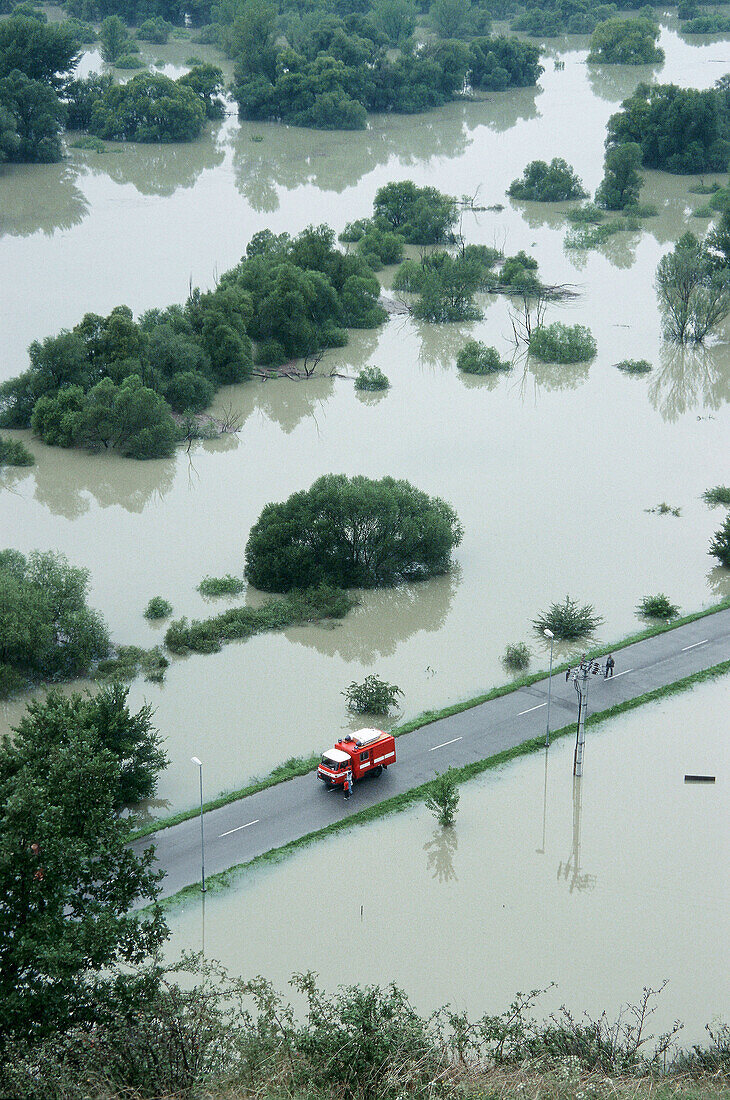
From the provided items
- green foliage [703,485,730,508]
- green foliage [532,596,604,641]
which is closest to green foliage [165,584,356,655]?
green foliage [532,596,604,641]

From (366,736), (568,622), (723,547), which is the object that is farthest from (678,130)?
(366,736)

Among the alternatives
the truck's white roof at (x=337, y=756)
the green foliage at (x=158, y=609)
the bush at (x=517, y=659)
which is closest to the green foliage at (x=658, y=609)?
the bush at (x=517, y=659)

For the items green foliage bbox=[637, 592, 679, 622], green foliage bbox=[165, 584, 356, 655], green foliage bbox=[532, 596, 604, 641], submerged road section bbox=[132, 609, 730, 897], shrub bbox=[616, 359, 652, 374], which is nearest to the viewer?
submerged road section bbox=[132, 609, 730, 897]

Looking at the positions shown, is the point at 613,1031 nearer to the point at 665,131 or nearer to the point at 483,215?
the point at 483,215

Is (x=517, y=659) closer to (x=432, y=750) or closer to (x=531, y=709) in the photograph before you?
(x=531, y=709)

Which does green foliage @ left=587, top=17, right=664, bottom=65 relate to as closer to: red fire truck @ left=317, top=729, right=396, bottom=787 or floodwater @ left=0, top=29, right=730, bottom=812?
floodwater @ left=0, top=29, right=730, bottom=812
